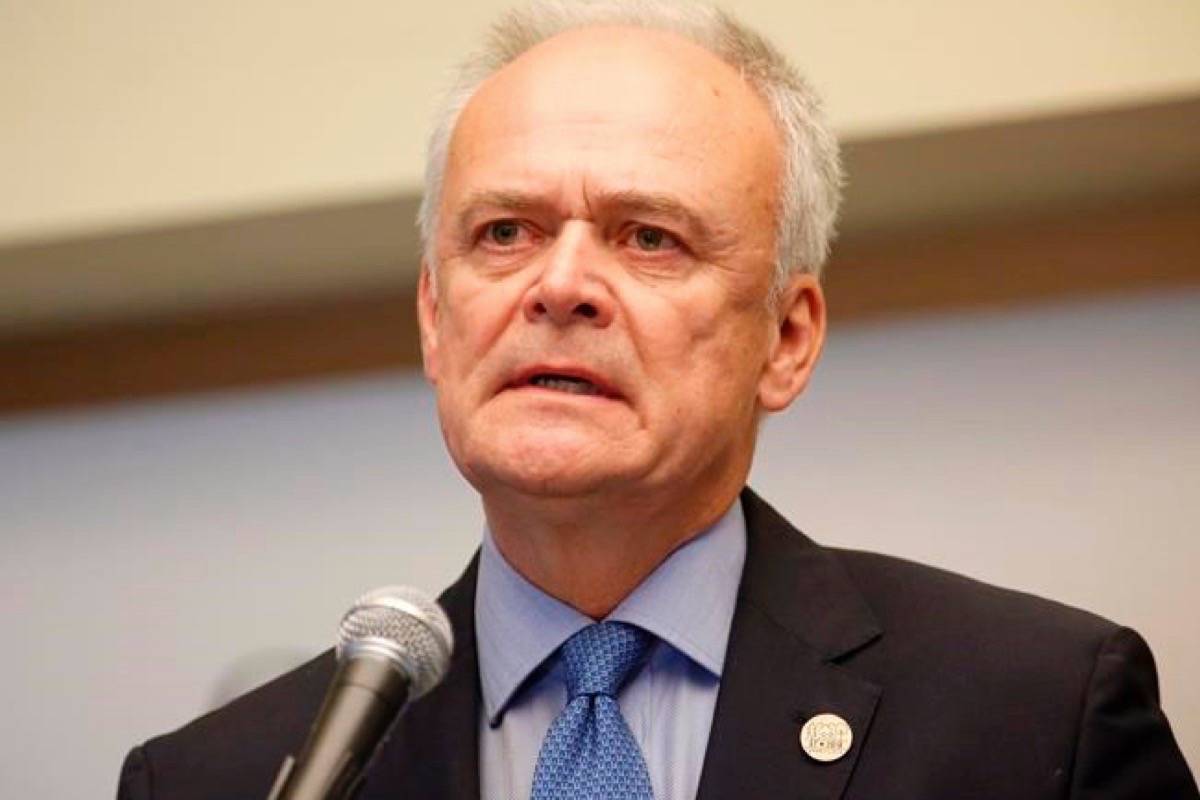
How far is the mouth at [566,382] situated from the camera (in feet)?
8.51

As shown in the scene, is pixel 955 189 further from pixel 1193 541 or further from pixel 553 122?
pixel 553 122

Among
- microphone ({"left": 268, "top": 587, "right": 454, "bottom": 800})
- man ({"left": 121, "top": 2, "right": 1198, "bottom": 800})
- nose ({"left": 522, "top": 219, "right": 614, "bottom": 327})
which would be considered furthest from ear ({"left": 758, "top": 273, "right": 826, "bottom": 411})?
microphone ({"left": 268, "top": 587, "right": 454, "bottom": 800})

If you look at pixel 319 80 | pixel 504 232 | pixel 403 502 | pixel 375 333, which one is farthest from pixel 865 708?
pixel 375 333

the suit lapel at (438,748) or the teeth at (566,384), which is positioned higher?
the teeth at (566,384)

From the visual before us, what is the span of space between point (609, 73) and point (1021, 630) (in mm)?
829

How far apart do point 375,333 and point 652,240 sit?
157 cm

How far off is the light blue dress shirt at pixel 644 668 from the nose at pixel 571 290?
0.35 meters

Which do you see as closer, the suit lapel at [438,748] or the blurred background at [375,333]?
the suit lapel at [438,748]

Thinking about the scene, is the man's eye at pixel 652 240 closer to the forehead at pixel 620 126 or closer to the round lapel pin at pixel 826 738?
the forehead at pixel 620 126

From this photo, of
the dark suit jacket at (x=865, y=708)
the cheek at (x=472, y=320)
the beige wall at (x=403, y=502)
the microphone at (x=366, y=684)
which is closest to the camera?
the microphone at (x=366, y=684)

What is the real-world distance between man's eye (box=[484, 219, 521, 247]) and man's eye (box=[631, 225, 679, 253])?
142mm

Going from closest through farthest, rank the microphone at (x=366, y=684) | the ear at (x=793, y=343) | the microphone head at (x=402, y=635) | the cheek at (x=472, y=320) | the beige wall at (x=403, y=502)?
the microphone at (x=366, y=684)
the microphone head at (x=402, y=635)
the cheek at (x=472, y=320)
the ear at (x=793, y=343)
the beige wall at (x=403, y=502)

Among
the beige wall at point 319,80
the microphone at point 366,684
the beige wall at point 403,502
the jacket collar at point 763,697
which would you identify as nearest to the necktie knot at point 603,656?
the jacket collar at point 763,697

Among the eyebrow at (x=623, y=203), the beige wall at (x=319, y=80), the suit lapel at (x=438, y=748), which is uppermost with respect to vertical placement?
the beige wall at (x=319, y=80)
